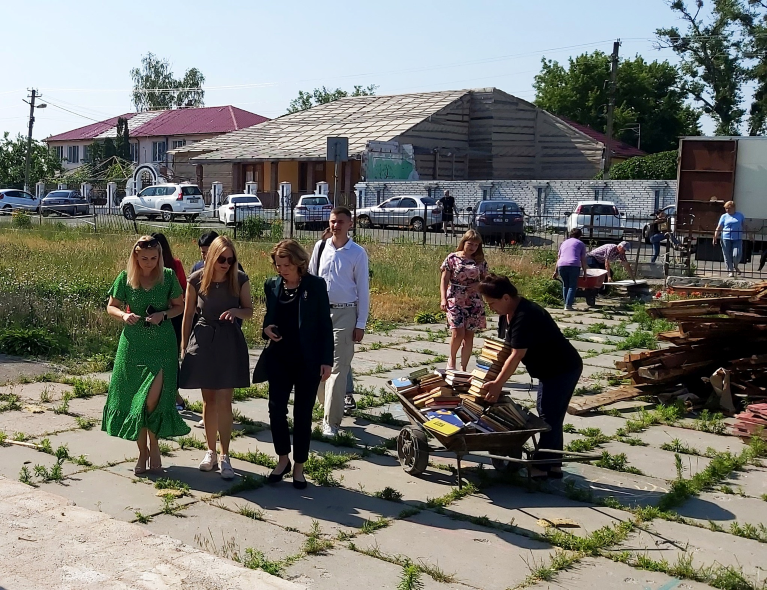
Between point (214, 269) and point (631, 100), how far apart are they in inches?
2613

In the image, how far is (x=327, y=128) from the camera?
53781 millimetres

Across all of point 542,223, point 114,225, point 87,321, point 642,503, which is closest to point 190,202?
point 114,225

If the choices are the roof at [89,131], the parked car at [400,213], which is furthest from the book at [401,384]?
the roof at [89,131]

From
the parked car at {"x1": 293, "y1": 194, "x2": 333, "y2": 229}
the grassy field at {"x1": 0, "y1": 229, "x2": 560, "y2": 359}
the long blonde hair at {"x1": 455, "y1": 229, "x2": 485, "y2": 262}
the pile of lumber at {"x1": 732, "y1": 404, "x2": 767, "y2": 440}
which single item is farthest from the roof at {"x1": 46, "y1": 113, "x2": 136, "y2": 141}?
the pile of lumber at {"x1": 732, "y1": 404, "x2": 767, "y2": 440}

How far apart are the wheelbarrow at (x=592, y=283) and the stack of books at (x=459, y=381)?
32.2 feet

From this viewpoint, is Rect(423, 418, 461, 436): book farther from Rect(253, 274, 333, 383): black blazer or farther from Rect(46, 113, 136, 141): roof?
Rect(46, 113, 136, 141): roof

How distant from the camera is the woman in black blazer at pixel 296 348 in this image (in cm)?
637

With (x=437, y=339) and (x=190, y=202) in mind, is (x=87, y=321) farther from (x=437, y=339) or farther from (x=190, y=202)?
(x=190, y=202)

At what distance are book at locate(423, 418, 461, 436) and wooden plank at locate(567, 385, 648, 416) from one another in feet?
9.40

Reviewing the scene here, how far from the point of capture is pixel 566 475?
6.95m

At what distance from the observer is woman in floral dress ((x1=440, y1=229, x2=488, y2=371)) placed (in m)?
9.55

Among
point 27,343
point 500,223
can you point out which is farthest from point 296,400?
point 500,223

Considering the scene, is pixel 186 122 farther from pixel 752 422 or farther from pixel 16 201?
pixel 752 422

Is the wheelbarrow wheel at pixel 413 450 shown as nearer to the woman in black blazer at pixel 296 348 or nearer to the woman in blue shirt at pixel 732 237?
the woman in black blazer at pixel 296 348
